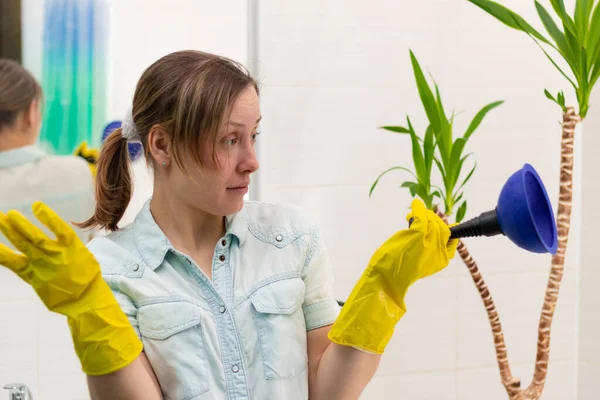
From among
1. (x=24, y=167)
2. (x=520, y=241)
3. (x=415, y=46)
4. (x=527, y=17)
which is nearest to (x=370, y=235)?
(x=415, y=46)

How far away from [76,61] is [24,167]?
1.06 feet

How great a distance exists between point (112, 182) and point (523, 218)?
762 millimetres

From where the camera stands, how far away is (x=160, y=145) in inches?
54.8

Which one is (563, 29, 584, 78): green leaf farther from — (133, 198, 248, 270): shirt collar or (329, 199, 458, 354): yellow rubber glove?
(133, 198, 248, 270): shirt collar

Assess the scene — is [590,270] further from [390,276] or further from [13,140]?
[13,140]

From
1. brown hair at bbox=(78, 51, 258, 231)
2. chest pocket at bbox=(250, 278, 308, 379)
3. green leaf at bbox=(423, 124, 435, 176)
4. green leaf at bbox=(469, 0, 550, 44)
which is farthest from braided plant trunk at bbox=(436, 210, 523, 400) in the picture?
brown hair at bbox=(78, 51, 258, 231)

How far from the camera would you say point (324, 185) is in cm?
235

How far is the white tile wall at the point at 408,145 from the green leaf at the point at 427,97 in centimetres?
36

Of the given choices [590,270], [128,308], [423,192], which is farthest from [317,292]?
[590,270]

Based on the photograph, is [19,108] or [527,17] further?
[527,17]

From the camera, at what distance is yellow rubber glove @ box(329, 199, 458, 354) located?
4.15ft

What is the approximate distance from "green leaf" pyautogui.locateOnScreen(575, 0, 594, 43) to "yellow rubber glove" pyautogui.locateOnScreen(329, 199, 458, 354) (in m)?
0.85

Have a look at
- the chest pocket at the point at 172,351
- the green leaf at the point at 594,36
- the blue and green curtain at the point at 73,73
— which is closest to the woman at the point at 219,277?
the chest pocket at the point at 172,351

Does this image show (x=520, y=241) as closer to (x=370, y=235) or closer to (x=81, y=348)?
(x=81, y=348)
